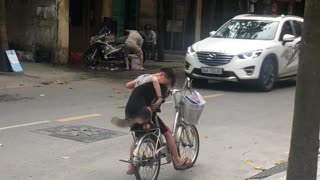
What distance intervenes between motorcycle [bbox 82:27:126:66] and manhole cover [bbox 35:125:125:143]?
29.9ft

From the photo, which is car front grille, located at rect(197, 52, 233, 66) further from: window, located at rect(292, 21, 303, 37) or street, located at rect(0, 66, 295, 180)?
window, located at rect(292, 21, 303, 37)

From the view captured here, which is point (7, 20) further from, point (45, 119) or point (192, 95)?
point (192, 95)

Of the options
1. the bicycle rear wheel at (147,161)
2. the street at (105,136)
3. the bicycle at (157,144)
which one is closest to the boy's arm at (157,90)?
the bicycle at (157,144)

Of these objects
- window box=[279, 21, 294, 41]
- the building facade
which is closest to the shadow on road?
window box=[279, 21, 294, 41]

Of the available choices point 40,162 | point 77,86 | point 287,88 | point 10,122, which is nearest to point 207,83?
point 287,88

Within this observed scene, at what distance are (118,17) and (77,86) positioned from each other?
8.39 meters

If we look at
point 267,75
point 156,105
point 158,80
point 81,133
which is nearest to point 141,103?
point 156,105

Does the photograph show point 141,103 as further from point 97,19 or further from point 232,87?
point 97,19

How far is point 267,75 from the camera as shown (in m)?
14.1

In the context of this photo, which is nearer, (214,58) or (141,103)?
(141,103)

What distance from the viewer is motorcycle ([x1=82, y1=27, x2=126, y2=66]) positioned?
1777 cm

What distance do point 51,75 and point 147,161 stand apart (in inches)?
389

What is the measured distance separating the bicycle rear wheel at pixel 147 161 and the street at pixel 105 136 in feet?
1.55

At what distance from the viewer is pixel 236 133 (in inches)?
351
